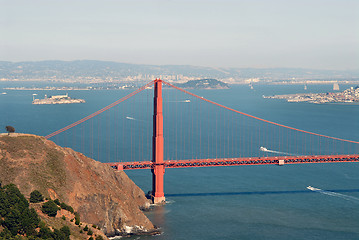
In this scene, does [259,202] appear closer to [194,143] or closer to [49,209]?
[49,209]

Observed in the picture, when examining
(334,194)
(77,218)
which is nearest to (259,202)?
(334,194)

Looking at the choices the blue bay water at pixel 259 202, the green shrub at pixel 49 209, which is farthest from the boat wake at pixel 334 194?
the green shrub at pixel 49 209

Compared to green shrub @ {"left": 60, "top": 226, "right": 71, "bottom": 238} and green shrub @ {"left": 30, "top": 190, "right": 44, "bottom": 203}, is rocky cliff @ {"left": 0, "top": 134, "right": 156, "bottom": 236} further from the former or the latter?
green shrub @ {"left": 60, "top": 226, "right": 71, "bottom": 238}

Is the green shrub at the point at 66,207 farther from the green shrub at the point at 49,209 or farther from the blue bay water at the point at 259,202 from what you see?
the blue bay water at the point at 259,202

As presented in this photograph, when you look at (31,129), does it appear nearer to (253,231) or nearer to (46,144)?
(46,144)

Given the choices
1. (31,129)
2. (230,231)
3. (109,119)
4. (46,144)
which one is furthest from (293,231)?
(109,119)
